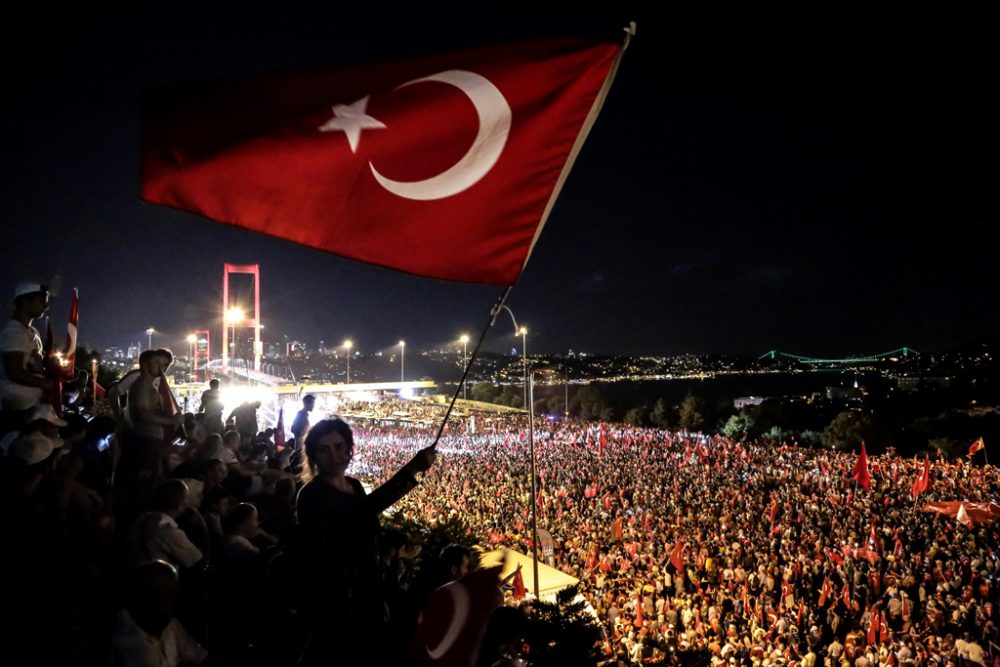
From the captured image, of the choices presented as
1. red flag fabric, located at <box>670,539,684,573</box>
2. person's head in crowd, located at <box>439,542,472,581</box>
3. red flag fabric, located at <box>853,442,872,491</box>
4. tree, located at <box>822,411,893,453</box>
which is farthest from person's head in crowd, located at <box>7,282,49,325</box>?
tree, located at <box>822,411,893,453</box>

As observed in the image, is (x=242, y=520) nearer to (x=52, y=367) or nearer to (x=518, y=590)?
(x=52, y=367)

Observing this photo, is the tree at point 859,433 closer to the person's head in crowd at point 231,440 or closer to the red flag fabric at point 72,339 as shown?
the person's head in crowd at point 231,440

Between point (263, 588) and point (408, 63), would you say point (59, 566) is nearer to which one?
point (263, 588)

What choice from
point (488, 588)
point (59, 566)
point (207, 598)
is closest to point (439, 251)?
point (488, 588)

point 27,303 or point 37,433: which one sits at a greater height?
point 27,303

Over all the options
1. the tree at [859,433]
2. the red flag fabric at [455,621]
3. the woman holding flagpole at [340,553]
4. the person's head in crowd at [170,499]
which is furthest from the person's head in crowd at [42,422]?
the tree at [859,433]

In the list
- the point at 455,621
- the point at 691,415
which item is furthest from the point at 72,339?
the point at 691,415

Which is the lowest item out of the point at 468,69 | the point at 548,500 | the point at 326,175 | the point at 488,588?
the point at 548,500
